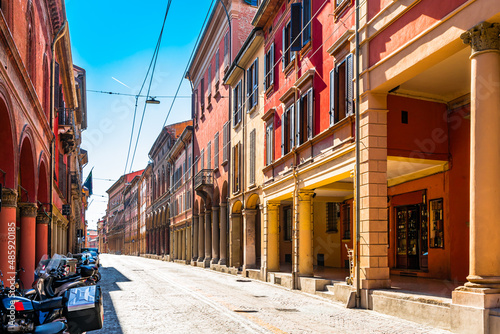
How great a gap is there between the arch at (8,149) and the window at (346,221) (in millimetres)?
13666

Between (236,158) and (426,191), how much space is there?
13307 millimetres

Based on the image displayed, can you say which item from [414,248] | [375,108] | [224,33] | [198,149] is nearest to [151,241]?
[198,149]

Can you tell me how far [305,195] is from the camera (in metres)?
18.3

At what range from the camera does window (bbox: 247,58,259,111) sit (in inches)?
964

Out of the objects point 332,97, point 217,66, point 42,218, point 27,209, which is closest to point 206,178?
point 217,66

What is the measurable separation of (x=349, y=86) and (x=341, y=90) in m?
0.72

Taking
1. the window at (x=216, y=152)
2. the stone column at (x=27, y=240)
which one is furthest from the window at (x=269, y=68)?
the stone column at (x=27, y=240)

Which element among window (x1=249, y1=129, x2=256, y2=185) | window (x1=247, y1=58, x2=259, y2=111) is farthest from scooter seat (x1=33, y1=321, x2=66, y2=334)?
window (x1=247, y1=58, x2=259, y2=111)

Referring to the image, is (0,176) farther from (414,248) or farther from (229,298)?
(414,248)

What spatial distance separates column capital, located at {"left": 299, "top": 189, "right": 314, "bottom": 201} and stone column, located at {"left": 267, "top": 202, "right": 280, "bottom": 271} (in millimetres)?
3641

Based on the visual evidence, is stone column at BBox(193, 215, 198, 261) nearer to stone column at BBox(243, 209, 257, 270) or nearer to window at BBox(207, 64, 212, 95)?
window at BBox(207, 64, 212, 95)

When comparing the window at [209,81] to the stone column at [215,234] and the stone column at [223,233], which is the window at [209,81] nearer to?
the stone column at [215,234]

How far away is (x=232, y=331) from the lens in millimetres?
9141

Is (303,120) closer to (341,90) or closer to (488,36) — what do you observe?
(341,90)
